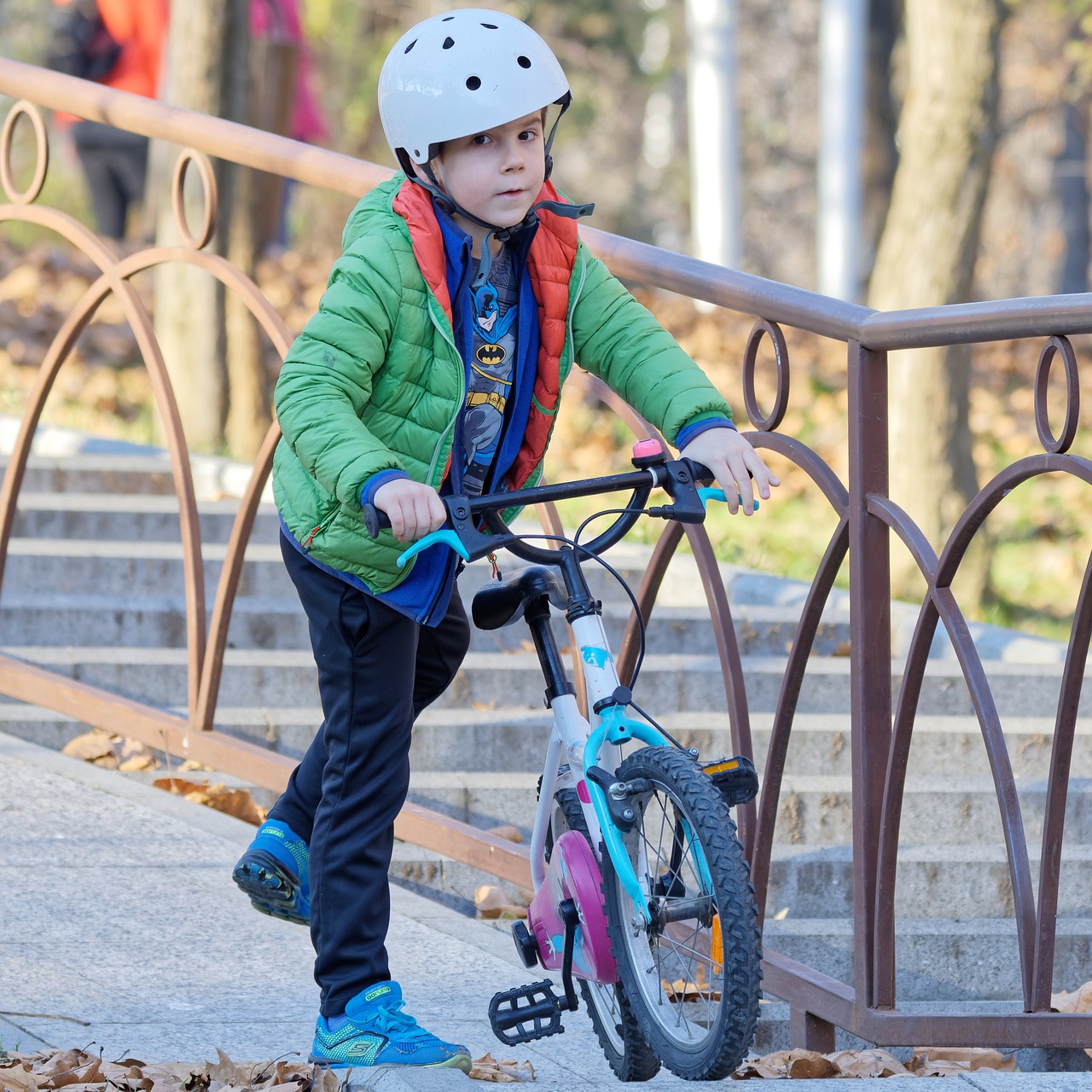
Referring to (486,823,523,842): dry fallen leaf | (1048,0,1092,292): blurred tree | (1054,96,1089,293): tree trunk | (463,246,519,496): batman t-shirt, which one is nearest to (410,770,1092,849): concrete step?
(486,823,523,842): dry fallen leaf

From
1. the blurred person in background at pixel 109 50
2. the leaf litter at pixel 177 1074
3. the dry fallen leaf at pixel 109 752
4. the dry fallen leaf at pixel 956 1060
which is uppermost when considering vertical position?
the blurred person in background at pixel 109 50

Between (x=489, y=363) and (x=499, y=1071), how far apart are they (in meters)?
1.19

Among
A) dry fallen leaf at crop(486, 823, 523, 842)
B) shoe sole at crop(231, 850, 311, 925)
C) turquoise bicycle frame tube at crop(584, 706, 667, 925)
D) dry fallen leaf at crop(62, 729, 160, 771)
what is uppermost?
turquoise bicycle frame tube at crop(584, 706, 667, 925)

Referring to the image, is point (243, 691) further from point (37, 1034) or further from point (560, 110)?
point (560, 110)

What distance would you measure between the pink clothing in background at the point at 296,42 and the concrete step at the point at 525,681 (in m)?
5.81

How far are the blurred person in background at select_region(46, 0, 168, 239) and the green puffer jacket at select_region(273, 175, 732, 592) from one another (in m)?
6.97

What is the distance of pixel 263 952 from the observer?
359cm

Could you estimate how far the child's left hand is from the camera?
2787 mm

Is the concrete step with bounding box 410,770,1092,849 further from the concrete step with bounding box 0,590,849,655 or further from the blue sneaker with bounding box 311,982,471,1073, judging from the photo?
the blue sneaker with bounding box 311,982,471,1073

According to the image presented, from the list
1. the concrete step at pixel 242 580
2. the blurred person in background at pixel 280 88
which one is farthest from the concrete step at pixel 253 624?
the blurred person in background at pixel 280 88

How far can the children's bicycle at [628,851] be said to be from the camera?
2562mm

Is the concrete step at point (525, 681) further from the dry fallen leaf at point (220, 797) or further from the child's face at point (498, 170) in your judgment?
the child's face at point (498, 170)

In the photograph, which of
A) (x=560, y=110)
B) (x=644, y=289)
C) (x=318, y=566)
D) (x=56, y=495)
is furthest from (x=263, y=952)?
(x=644, y=289)

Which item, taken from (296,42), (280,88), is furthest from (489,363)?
(280,88)
